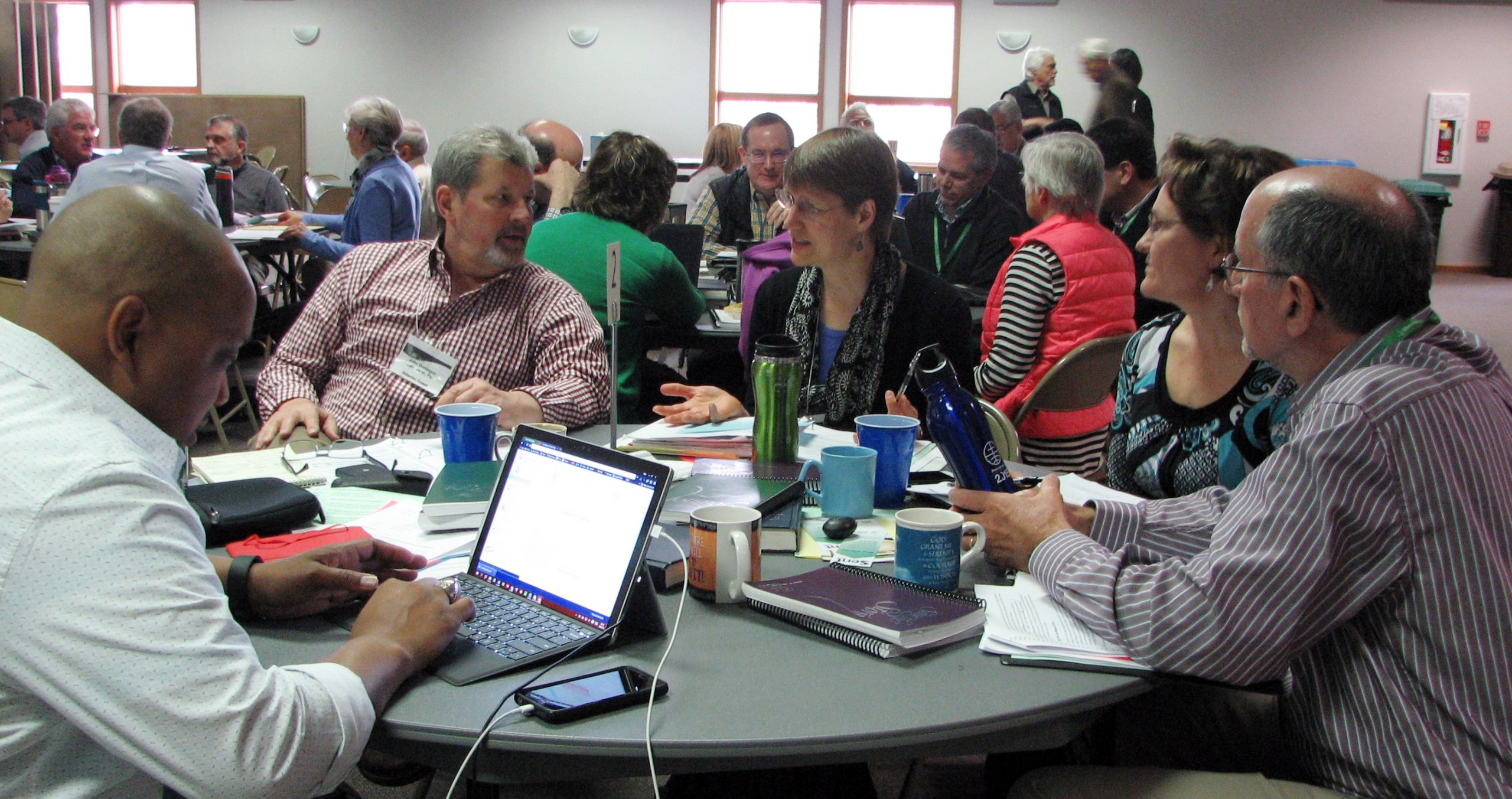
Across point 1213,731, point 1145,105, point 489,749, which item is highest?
point 1145,105

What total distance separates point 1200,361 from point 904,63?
32.1ft

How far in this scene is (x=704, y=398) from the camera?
2221mm

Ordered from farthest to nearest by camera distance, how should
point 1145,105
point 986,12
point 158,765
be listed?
1. point 986,12
2. point 1145,105
3. point 158,765

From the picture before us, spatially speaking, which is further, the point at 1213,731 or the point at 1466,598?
the point at 1213,731

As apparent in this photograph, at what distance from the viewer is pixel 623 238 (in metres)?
3.31

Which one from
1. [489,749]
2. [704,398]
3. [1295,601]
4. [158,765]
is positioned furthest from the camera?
[704,398]

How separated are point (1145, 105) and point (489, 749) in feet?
21.4

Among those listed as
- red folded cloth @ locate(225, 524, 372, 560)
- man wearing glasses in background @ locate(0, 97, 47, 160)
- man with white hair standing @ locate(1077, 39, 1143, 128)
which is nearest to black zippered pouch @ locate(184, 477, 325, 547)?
red folded cloth @ locate(225, 524, 372, 560)

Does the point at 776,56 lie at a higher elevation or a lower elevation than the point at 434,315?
Answer: higher

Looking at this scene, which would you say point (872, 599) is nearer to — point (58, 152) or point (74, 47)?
point (58, 152)

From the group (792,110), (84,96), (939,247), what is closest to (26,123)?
(84,96)

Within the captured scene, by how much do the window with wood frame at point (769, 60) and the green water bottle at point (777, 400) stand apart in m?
9.60

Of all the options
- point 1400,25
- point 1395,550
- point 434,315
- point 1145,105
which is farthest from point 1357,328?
point 1400,25

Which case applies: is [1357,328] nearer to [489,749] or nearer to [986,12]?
[489,749]
